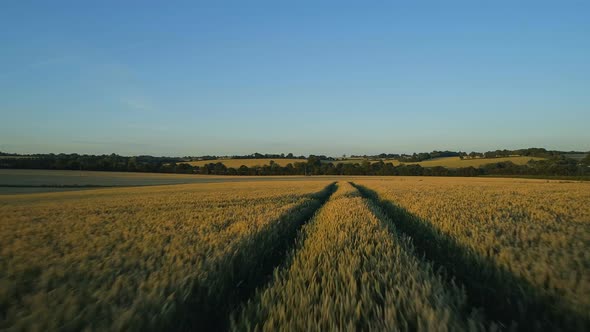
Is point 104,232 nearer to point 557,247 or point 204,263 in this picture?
point 204,263

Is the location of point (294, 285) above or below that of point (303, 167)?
below

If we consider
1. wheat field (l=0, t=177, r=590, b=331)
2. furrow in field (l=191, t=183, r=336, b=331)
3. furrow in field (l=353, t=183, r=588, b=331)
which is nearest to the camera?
wheat field (l=0, t=177, r=590, b=331)

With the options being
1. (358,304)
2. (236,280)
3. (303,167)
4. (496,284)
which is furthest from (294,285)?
(303,167)

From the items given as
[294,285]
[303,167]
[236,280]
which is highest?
[303,167]

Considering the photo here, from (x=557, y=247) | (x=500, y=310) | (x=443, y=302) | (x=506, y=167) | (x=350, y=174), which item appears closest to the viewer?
(x=443, y=302)

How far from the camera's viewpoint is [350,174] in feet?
264

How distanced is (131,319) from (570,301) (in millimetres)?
3802

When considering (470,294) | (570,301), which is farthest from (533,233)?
(570,301)

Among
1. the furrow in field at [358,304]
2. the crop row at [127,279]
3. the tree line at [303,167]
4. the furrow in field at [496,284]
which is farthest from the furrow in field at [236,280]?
the tree line at [303,167]

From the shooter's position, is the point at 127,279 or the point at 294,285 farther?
the point at 127,279

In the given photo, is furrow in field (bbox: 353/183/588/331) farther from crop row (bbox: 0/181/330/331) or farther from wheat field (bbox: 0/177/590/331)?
crop row (bbox: 0/181/330/331)

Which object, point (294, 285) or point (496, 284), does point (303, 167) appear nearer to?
point (496, 284)

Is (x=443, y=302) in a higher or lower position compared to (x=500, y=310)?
higher

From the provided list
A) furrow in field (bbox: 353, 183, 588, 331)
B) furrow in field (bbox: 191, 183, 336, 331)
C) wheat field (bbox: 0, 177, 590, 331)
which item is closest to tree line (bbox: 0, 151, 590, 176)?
furrow in field (bbox: 353, 183, 588, 331)
